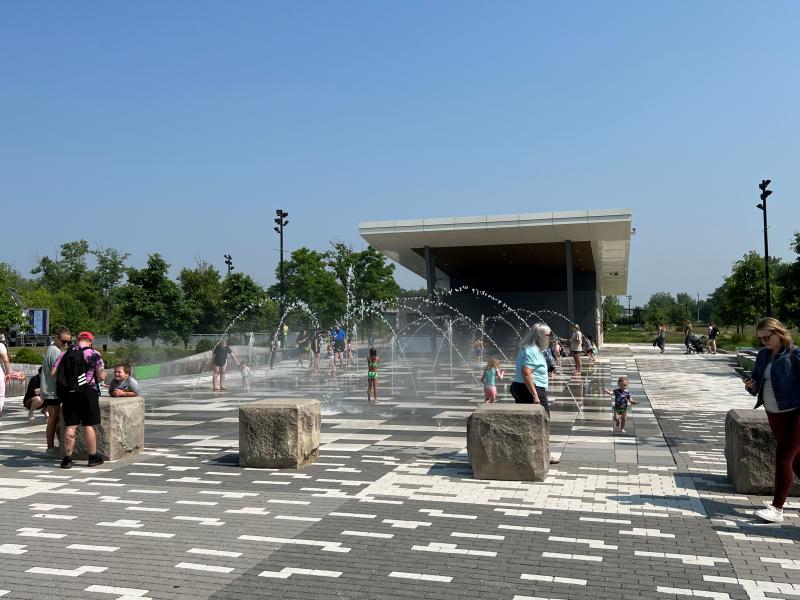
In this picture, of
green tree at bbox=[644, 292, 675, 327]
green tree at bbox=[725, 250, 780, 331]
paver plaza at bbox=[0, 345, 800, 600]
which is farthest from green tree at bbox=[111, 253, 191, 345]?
green tree at bbox=[644, 292, 675, 327]

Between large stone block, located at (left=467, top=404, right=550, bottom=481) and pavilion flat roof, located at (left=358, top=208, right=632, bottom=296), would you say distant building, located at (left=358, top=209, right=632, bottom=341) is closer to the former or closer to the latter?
pavilion flat roof, located at (left=358, top=208, right=632, bottom=296)

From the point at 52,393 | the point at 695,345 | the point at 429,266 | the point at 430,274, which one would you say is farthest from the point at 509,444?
the point at 695,345

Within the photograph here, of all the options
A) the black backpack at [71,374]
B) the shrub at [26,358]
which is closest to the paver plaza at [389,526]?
the black backpack at [71,374]

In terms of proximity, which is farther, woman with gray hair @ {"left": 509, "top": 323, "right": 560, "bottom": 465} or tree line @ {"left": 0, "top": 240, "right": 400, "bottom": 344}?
tree line @ {"left": 0, "top": 240, "right": 400, "bottom": 344}

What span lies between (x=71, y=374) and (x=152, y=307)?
97.5 feet

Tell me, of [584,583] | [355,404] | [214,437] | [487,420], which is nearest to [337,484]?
[487,420]

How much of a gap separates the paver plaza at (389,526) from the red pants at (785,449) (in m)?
0.27

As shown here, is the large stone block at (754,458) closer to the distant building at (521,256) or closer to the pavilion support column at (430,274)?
the distant building at (521,256)

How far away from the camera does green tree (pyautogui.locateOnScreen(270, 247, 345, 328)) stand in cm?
4519

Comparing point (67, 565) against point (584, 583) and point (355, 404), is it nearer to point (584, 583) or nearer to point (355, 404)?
point (584, 583)

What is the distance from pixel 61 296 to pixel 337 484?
218 feet

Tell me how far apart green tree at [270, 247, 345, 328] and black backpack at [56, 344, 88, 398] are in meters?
36.7

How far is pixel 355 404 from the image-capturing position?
15352mm

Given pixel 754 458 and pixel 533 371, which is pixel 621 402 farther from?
pixel 754 458
